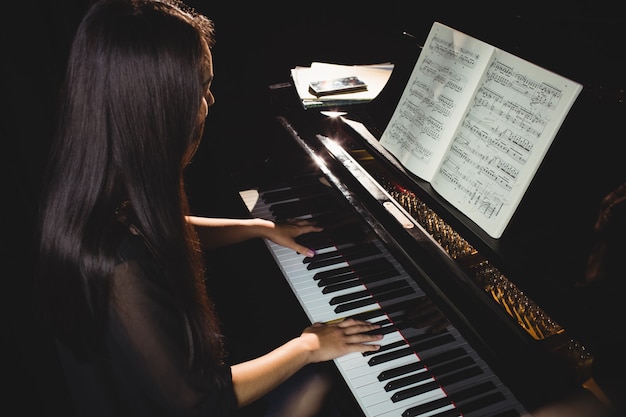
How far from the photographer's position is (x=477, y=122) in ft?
4.34

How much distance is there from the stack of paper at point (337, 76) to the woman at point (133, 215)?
0.91m

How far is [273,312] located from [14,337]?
1.16m

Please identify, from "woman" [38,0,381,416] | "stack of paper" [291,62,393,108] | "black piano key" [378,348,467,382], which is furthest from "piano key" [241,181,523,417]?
"stack of paper" [291,62,393,108]

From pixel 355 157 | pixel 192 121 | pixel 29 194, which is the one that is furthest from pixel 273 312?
pixel 192 121

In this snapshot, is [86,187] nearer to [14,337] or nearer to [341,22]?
[14,337]

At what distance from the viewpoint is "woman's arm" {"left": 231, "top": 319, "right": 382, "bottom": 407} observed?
4.44ft

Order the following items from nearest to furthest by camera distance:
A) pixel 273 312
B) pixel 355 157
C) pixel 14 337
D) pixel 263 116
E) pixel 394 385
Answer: pixel 394 385
pixel 14 337
pixel 355 157
pixel 273 312
pixel 263 116

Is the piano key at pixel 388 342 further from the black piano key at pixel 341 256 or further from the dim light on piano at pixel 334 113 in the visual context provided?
the dim light on piano at pixel 334 113

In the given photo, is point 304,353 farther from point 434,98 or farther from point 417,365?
point 434,98

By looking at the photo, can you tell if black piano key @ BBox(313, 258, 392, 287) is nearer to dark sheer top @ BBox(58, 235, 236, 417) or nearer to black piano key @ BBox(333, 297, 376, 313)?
black piano key @ BBox(333, 297, 376, 313)

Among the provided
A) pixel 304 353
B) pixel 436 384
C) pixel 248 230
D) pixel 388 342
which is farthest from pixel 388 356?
pixel 248 230

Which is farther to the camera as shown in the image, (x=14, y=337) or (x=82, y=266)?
(x=14, y=337)

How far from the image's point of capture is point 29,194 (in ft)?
6.07

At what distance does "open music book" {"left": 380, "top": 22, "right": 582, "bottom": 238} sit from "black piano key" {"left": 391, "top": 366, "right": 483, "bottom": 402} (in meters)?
0.43
